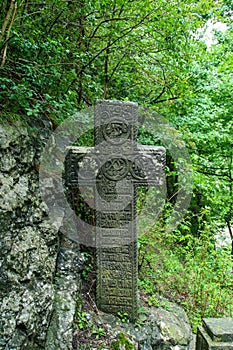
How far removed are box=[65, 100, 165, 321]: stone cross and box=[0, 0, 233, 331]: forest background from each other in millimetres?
434

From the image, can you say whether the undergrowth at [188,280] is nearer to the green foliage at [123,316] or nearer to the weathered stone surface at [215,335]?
the green foliage at [123,316]

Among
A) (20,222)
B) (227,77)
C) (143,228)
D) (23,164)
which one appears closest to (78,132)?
(23,164)

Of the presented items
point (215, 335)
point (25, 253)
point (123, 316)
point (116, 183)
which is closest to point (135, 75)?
point (116, 183)

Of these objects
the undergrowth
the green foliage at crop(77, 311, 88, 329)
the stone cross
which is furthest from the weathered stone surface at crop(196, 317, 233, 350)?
the green foliage at crop(77, 311, 88, 329)

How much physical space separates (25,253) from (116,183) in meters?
1.01

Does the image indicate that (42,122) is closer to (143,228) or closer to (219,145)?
(143,228)

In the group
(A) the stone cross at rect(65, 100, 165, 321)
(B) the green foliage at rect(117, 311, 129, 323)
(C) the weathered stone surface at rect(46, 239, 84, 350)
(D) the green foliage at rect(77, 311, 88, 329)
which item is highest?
(A) the stone cross at rect(65, 100, 165, 321)

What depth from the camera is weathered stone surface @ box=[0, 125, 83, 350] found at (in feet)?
6.15

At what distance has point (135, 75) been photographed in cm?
392

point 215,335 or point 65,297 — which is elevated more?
point 65,297

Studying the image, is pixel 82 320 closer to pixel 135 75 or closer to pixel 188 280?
pixel 188 280

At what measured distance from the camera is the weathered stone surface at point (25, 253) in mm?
1876

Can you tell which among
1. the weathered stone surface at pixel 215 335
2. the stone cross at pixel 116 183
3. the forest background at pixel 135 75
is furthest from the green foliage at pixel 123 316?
the weathered stone surface at pixel 215 335

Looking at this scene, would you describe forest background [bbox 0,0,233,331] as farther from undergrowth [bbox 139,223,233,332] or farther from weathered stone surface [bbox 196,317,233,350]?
weathered stone surface [bbox 196,317,233,350]
